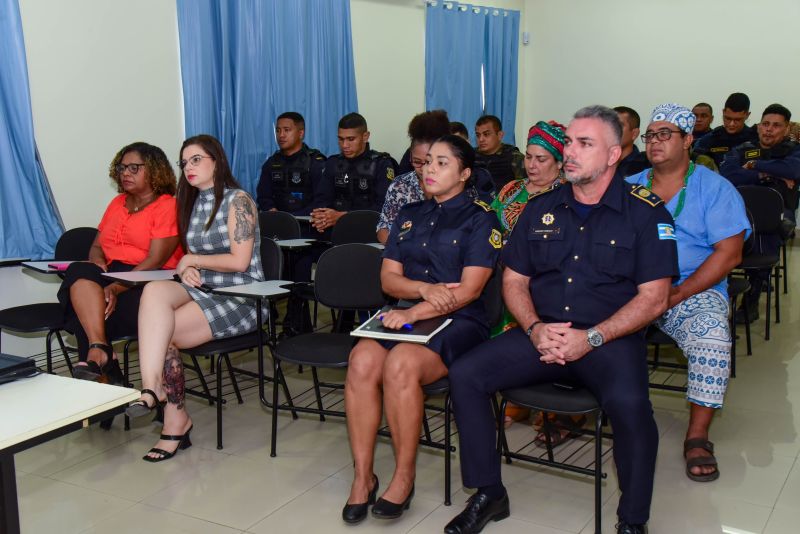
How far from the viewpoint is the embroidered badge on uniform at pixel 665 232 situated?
97.9 inches

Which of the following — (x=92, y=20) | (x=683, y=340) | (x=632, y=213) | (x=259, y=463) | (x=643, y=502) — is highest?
(x=92, y=20)

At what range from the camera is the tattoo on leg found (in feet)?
10.4

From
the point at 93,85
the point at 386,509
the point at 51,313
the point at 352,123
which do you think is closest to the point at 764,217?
the point at 352,123

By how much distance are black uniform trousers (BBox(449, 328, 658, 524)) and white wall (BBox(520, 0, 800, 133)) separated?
6.41 meters

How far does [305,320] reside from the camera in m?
4.56

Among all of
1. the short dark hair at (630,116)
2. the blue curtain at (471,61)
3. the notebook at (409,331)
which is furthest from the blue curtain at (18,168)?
the blue curtain at (471,61)

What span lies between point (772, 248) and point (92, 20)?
4301 mm

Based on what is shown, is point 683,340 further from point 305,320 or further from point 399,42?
point 399,42

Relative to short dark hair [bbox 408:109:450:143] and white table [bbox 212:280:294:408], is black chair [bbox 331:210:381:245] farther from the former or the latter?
white table [bbox 212:280:294:408]

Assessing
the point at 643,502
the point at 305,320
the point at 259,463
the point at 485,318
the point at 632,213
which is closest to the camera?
the point at 643,502

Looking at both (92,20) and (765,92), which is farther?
(765,92)

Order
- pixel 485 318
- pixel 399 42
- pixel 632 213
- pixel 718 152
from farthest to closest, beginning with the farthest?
pixel 399 42
pixel 718 152
pixel 485 318
pixel 632 213

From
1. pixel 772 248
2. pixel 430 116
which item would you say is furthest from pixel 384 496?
pixel 772 248

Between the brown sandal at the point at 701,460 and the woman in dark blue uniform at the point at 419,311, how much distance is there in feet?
2.89
